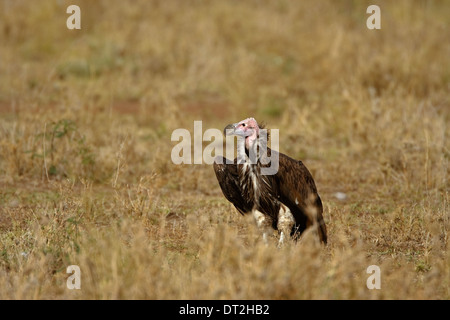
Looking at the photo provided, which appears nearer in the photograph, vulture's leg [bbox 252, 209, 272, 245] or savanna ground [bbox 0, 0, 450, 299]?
savanna ground [bbox 0, 0, 450, 299]

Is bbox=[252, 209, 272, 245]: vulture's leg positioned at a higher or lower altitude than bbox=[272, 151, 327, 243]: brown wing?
lower

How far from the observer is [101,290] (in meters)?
4.30

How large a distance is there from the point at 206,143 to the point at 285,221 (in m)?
4.01

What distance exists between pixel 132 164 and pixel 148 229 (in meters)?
2.22

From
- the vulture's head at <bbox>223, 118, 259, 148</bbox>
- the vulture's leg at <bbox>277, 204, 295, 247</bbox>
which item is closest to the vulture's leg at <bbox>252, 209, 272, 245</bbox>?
the vulture's leg at <bbox>277, 204, 295, 247</bbox>

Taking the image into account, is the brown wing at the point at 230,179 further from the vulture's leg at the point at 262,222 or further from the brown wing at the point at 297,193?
the brown wing at the point at 297,193

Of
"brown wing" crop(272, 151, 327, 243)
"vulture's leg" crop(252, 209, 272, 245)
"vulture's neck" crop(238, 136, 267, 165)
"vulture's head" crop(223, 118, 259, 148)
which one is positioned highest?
"vulture's head" crop(223, 118, 259, 148)

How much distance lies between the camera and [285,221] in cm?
556

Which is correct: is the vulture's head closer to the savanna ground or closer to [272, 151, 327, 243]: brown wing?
[272, 151, 327, 243]: brown wing

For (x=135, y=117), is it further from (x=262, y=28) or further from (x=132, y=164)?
(x=262, y=28)

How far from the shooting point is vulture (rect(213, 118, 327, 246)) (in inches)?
216

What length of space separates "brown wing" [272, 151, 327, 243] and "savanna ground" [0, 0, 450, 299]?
0.31 m

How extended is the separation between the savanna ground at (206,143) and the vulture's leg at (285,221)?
14.3 inches

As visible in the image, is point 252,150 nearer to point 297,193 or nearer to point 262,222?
point 297,193
